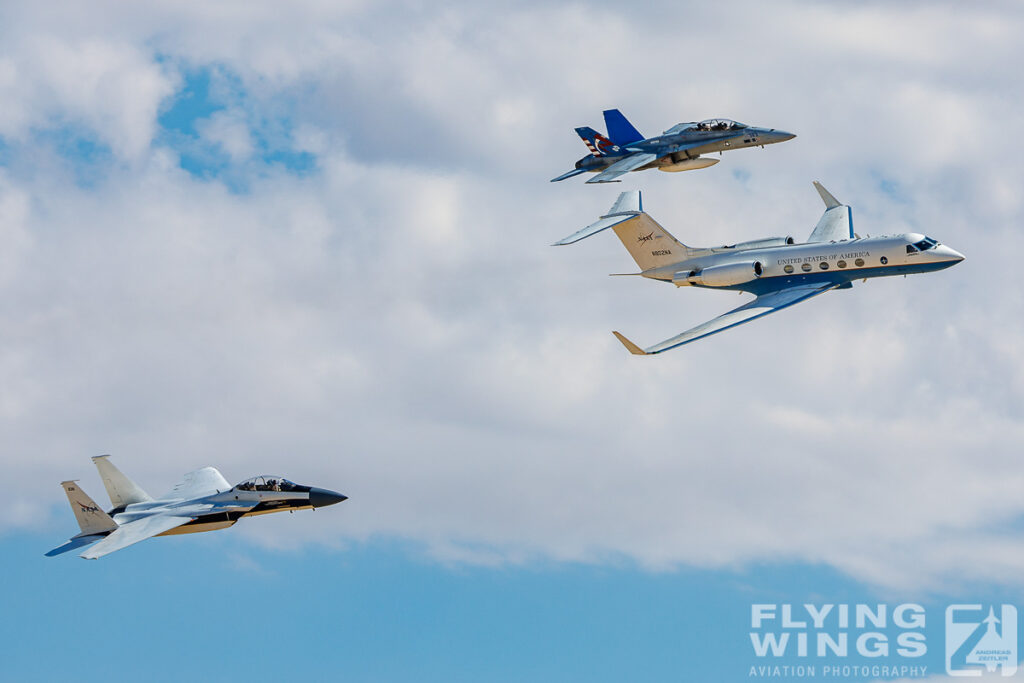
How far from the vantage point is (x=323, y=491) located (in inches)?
3396

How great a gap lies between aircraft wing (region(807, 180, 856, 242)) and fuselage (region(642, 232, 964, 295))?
6.84m

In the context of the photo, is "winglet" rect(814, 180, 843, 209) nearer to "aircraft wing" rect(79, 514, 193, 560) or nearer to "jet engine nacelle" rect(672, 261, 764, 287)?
"jet engine nacelle" rect(672, 261, 764, 287)

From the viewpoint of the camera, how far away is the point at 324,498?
86.1m

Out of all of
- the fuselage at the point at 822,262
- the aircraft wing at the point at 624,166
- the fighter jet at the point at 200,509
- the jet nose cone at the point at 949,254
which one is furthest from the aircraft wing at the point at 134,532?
the jet nose cone at the point at 949,254

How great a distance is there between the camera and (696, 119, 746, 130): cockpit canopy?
102 meters

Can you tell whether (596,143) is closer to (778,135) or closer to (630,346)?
(778,135)

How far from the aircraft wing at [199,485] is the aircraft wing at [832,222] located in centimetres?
4207

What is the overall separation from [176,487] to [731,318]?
3719cm

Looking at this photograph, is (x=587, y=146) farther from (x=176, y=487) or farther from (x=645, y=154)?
(x=176, y=487)

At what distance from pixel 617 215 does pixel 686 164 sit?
998cm

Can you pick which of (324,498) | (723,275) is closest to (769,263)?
(723,275)

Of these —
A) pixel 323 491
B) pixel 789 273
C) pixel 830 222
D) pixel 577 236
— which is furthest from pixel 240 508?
pixel 830 222

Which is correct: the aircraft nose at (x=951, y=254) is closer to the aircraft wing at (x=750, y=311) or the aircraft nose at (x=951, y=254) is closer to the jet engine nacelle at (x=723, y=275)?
the aircraft wing at (x=750, y=311)

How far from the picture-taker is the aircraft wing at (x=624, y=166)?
101 m
